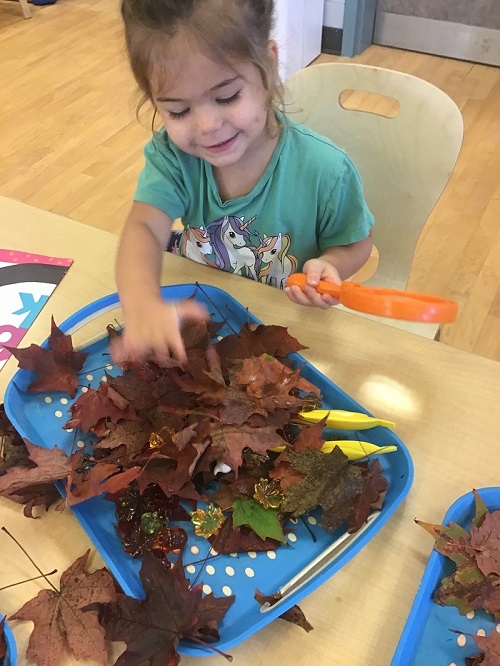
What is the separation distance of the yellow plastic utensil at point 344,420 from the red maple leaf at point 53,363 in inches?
9.9

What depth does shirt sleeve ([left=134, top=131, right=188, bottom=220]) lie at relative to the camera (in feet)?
2.54

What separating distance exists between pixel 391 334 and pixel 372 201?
0.35m

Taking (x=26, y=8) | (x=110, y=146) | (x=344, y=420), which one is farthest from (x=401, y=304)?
(x=26, y=8)

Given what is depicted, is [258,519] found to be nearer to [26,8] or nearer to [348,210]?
[348,210]

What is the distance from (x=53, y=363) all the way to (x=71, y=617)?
0.26 m

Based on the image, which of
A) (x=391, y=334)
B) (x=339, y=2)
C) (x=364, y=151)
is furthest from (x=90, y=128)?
(x=391, y=334)

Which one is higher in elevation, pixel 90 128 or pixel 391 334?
pixel 391 334

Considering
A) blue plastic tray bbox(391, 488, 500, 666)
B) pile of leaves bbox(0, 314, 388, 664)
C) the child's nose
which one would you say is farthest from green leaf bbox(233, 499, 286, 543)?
the child's nose

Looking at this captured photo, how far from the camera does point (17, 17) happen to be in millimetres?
2957

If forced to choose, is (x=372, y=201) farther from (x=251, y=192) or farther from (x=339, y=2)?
(x=339, y=2)

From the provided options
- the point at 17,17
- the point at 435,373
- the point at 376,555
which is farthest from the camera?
the point at 17,17

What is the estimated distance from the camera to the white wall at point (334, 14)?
7.72ft

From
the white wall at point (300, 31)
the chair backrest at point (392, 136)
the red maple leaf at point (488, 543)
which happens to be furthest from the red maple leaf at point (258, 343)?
the white wall at point (300, 31)

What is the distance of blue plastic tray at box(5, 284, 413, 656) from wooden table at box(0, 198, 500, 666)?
0.02 meters
